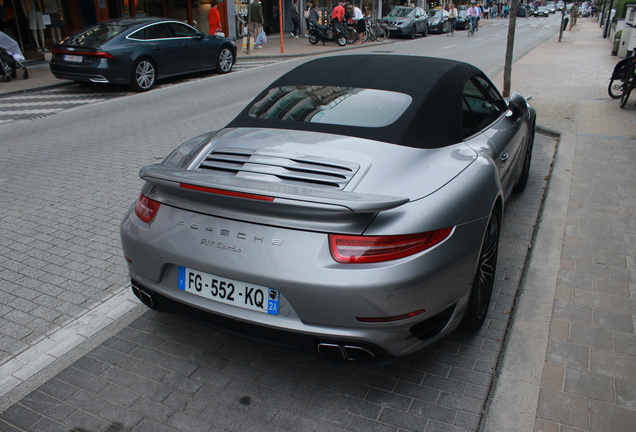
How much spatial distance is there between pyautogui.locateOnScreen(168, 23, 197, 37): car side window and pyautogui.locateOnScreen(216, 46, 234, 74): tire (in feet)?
4.00

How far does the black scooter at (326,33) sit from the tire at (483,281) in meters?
24.7

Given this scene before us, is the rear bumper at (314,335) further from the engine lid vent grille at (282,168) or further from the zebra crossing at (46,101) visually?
the zebra crossing at (46,101)

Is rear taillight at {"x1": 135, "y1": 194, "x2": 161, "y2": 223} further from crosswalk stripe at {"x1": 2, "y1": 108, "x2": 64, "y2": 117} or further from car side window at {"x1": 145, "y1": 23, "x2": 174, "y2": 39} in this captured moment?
car side window at {"x1": 145, "y1": 23, "x2": 174, "y2": 39}

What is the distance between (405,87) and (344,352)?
178cm

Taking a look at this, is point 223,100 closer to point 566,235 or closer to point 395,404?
point 566,235

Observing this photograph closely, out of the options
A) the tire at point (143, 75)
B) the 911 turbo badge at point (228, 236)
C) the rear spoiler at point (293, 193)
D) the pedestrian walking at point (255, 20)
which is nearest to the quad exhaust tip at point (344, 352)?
the 911 turbo badge at point (228, 236)

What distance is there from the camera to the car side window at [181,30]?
45.9 feet

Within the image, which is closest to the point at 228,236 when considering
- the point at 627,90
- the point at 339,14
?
the point at 627,90

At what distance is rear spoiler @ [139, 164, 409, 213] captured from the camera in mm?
2379

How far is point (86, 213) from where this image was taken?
5363mm

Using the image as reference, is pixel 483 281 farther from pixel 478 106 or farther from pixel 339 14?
pixel 339 14

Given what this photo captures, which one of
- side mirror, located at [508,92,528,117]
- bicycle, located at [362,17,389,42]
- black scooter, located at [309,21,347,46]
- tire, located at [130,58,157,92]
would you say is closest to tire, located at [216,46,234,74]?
tire, located at [130,58,157,92]

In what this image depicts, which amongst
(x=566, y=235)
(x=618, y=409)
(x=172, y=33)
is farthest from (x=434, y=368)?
(x=172, y=33)

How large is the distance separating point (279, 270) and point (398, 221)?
59 cm
